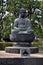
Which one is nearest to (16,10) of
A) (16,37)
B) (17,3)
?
(17,3)

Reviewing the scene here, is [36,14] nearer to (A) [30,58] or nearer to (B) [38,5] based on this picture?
(B) [38,5]

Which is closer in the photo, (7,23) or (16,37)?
(16,37)

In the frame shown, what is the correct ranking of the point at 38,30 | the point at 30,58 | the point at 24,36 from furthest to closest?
the point at 38,30 < the point at 24,36 < the point at 30,58

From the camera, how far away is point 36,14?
1931 cm

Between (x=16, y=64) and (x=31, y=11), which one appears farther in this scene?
(x=31, y=11)

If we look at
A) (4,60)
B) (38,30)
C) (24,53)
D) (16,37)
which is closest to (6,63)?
(4,60)

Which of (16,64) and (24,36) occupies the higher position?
(24,36)

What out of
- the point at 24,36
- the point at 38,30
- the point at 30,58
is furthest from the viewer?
the point at 38,30

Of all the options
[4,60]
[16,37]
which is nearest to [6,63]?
[4,60]

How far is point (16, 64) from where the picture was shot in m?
7.48

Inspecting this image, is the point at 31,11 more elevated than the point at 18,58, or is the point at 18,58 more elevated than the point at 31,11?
the point at 31,11

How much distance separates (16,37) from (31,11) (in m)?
9.89

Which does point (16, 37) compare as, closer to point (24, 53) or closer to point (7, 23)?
point (24, 53)

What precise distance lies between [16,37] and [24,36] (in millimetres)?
391
